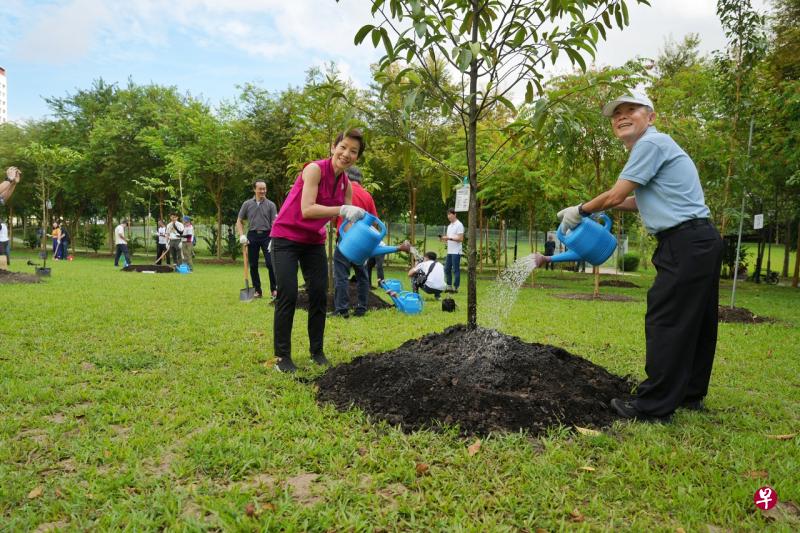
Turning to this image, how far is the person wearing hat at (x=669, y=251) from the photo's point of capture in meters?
3.04

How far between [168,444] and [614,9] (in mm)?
3677

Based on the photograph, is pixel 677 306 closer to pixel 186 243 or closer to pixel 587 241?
pixel 587 241

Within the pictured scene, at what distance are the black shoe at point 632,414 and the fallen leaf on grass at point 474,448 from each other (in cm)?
104

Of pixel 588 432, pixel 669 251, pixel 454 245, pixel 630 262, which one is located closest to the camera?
pixel 588 432

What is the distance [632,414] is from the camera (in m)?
3.23

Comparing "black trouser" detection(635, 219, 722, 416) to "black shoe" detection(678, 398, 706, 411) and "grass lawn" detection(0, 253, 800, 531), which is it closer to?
"grass lawn" detection(0, 253, 800, 531)

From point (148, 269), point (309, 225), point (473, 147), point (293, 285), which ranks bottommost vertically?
point (148, 269)

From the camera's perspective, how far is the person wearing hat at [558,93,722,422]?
3.04 meters

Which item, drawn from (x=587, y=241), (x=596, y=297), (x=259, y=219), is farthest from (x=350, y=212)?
(x=596, y=297)

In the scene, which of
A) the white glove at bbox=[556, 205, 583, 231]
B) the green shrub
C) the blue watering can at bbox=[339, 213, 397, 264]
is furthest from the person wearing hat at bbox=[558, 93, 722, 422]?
the green shrub

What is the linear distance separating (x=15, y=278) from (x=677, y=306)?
1172cm

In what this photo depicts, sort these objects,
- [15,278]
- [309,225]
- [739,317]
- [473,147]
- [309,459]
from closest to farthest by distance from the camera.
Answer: [309,459]
[473,147]
[309,225]
[739,317]
[15,278]

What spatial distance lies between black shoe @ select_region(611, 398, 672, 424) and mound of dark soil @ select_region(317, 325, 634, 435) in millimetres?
54

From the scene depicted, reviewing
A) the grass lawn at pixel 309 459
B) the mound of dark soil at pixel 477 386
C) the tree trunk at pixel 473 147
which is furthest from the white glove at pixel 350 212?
the grass lawn at pixel 309 459
